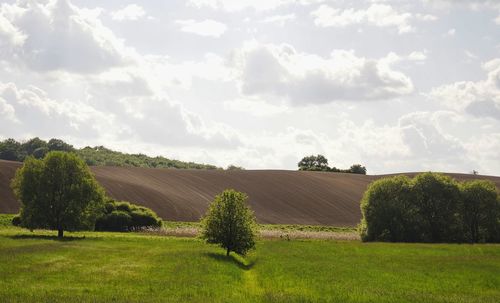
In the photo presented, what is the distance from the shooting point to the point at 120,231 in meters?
92.2

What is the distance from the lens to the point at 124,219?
9294cm

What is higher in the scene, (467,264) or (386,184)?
(386,184)

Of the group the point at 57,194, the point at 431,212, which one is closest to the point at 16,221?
the point at 57,194

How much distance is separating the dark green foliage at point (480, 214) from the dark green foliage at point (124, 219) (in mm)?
46387

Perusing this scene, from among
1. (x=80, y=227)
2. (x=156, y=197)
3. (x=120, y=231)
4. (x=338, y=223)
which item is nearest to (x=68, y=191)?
(x=80, y=227)

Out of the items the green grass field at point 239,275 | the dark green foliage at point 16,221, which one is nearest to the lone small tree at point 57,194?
the green grass field at point 239,275

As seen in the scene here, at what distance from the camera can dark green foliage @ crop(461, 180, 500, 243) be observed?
8570 centimetres

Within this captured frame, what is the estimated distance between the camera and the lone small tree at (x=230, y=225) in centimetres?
5706

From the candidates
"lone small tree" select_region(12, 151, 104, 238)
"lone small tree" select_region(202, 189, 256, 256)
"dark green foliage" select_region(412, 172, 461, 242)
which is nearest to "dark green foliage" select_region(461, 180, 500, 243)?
"dark green foliage" select_region(412, 172, 461, 242)

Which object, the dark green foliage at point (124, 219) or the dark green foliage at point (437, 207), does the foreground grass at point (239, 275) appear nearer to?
the dark green foliage at point (437, 207)

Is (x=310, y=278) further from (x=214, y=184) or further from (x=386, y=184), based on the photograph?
(x=214, y=184)

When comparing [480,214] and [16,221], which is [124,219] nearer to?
[16,221]

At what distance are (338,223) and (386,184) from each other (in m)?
35.1

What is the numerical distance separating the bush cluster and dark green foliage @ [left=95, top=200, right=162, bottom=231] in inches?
1303
